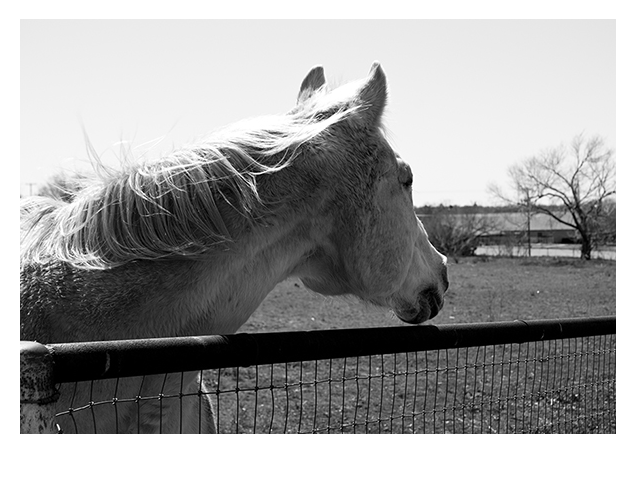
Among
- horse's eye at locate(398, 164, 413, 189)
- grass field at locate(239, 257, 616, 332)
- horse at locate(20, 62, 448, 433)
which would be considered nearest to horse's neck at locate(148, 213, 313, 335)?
horse at locate(20, 62, 448, 433)

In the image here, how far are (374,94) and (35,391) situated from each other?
6.02 feet

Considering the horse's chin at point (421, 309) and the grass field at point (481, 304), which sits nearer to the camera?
the horse's chin at point (421, 309)

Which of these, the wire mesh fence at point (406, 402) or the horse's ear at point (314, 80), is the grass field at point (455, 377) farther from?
the horse's ear at point (314, 80)

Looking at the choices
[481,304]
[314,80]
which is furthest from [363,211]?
[481,304]

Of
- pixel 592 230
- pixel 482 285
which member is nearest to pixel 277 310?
pixel 482 285

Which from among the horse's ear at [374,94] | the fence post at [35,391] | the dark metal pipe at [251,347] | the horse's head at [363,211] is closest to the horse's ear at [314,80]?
the horse's head at [363,211]

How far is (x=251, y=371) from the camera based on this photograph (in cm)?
890

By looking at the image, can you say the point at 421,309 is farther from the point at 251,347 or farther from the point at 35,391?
the point at 35,391

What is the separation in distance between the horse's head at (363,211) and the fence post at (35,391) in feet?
4.11

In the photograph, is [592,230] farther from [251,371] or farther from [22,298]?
[22,298]

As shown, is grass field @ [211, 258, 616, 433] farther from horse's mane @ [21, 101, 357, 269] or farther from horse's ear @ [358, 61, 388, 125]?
horse's ear @ [358, 61, 388, 125]

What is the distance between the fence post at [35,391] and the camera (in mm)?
1439

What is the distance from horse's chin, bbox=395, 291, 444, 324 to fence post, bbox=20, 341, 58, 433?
1690 mm

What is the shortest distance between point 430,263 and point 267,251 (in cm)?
91
